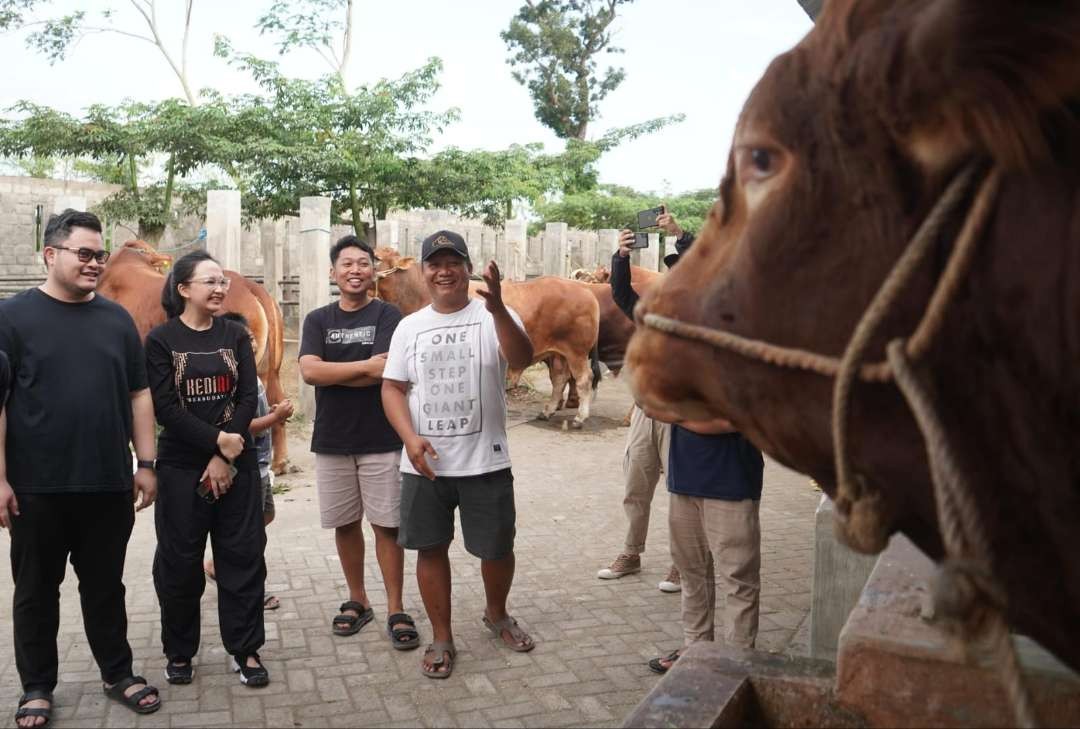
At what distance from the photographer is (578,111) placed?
33000mm

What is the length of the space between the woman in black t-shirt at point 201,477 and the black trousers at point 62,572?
234mm

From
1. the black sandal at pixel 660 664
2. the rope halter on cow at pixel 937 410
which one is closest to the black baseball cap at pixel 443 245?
the black sandal at pixel 660 664

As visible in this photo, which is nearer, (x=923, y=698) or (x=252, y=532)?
(x=923, y=698)

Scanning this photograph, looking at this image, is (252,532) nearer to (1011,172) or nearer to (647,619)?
(647,619)

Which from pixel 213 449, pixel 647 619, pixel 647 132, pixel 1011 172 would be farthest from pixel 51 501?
pixel 647 132

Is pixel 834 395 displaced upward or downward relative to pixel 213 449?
upward

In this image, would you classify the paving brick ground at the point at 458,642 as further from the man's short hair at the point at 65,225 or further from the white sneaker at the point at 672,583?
the man's short hair at the point at 65,225

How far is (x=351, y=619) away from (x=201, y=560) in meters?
1.02

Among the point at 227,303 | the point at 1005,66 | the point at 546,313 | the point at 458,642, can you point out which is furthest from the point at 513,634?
the point at 546,313

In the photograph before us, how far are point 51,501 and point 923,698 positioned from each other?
3508 millimetres

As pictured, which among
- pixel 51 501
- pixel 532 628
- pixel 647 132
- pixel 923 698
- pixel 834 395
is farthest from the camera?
pixel 647 132

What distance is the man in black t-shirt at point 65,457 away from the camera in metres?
4.07

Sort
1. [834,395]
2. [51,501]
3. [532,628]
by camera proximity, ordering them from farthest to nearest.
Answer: [532,628], [51,501], [834,395]

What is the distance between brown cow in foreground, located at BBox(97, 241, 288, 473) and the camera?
28.3 feet
